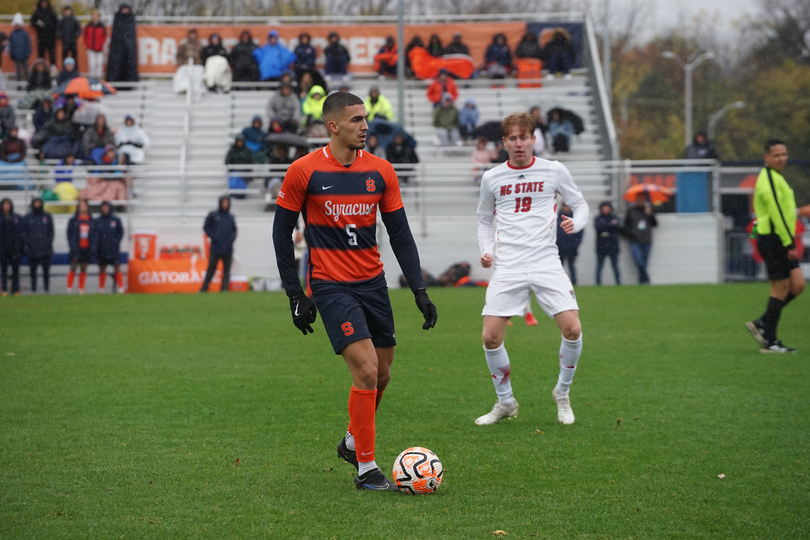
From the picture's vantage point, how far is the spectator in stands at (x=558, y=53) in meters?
27.8

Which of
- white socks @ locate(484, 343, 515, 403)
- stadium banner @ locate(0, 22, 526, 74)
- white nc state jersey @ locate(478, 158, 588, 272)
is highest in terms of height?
stadium banner @ locate(0, 22, 526, 74)

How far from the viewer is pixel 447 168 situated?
22.9 meters

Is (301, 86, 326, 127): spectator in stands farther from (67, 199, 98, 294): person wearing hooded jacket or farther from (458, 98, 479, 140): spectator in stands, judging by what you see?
(67, 199, 98, 294): person wearing hooded jacket

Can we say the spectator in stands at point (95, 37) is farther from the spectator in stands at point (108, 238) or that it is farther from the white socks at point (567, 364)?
the white socks at point (567, 364)

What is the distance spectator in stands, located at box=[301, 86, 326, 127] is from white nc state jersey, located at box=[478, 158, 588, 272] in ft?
56.0

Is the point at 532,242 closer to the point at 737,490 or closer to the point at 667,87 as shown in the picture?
the point at 737,490

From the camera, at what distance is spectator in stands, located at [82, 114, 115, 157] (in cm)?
2225

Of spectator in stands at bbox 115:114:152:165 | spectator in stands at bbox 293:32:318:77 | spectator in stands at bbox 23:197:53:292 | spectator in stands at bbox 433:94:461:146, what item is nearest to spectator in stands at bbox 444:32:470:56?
spectator in stands at bbox 433:94:461:146

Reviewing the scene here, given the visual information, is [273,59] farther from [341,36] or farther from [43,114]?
[43,114]

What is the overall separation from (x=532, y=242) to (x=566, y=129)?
1867cm

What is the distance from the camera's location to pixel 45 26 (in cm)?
2622

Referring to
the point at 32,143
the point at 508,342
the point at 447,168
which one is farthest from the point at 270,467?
the point at 32,143

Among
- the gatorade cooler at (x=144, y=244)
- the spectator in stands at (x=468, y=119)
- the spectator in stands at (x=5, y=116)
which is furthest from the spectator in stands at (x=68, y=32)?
the spectator in stands at (x=468, y=119)

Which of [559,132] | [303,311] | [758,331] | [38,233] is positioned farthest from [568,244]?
[303,311]
